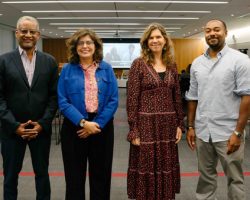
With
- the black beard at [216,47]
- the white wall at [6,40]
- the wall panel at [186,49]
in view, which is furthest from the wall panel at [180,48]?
the black beard at [216,47]

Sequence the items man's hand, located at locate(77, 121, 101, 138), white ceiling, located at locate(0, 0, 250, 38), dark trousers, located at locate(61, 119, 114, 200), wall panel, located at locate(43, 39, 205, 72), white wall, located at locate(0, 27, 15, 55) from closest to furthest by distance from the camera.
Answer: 1. man's hand, located at locate(77, 121, 101, 138)
2. dark trousers, located at locate(61, 119, 114, 200)
3. white ceiling, located at locate(0, 0, 250, 38)
4. white wall, located at locate(0, 27, 15, 55)
5. wall panel, located at locate(43, 39, 205, 72)

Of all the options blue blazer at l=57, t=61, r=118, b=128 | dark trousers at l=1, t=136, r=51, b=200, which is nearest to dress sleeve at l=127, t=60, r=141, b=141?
blue blazer at l=57, t=61, r=118, b=128

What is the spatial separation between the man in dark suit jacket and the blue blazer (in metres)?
0.16

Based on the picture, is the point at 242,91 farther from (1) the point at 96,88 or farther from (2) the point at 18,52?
(2) the point at 18,52

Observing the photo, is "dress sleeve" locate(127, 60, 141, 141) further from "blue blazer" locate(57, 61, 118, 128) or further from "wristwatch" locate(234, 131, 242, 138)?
"wristwatch" locate(234, 131, 242, 138)

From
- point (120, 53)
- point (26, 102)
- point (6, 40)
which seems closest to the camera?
point (26, 102)

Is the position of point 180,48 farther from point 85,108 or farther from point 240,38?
point 85,108

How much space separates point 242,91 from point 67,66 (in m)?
1.22

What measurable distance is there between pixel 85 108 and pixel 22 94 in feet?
1.52

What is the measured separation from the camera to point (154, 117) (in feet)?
8.01

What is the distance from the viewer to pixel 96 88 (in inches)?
94.6

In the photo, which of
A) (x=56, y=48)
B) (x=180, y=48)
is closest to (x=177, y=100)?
(x=180, y=48)

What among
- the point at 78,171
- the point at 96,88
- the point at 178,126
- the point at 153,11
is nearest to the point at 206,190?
the point at 178,126

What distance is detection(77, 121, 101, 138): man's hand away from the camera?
234cm
